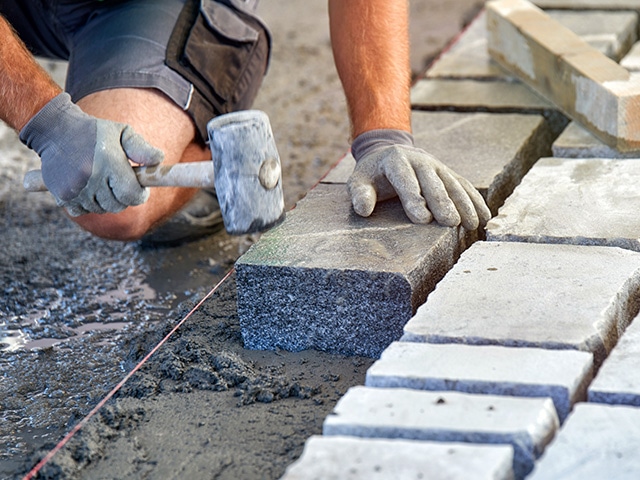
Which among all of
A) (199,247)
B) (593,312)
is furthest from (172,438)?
(199,247)

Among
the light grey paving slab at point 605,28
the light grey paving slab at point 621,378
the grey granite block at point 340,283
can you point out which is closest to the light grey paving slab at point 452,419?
the light grey paving slab at point 621,378

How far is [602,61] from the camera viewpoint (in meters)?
3.53

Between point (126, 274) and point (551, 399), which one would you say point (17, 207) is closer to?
point (126, 274)

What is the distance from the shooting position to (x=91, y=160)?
2.51m

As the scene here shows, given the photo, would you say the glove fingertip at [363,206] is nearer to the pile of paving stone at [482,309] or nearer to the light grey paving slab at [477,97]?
the pile of paving stone at [482,309]

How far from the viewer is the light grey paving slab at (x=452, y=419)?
1758 mm

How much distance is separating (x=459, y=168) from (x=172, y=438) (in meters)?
1.47

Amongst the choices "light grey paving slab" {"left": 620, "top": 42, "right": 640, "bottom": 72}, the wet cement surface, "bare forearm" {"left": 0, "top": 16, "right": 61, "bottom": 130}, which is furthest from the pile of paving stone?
"bare forearm" {"left": 0, "top": 16, "right": 61, "bottom": 130}

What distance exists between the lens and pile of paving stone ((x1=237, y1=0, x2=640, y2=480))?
1743mm

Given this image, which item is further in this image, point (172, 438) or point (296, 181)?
point (296, 181)

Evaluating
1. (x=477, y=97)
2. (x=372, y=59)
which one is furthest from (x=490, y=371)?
(x=477, y=97)

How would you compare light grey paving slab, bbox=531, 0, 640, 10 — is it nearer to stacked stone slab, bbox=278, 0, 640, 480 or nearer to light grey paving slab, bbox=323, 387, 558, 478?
stacked stone slab, bbox=278, 0, 640, 480

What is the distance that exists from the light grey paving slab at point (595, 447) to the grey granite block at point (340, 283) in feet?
2.46

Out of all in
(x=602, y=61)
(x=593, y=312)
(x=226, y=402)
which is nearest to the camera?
(x=593, y=312)
